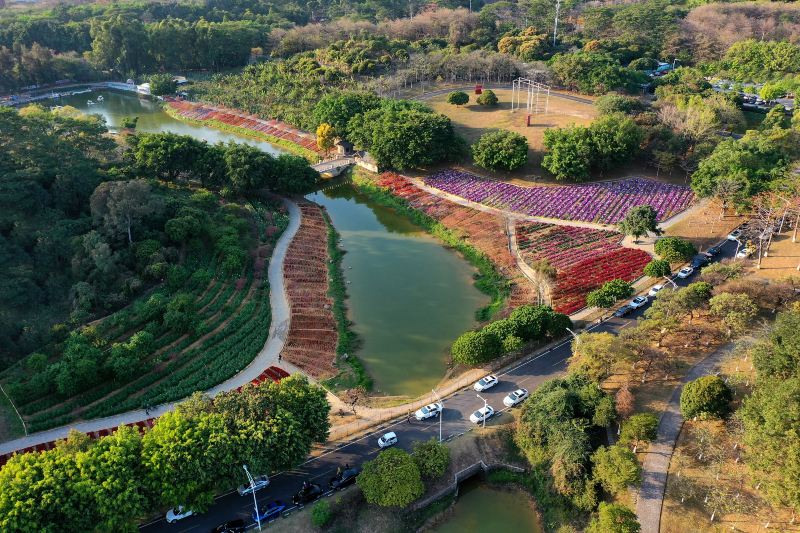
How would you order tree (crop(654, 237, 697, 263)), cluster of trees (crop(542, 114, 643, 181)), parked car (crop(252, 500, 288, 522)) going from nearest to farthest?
parked car (crop(252, 500, 288, 522)), tree (crop(654, 237, 697, 263)), cluster of trees (crop(542, 114, 643, 181))

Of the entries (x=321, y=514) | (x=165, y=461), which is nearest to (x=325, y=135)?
(x=165, y=461)

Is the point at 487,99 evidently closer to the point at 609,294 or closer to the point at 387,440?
the point at 609,294

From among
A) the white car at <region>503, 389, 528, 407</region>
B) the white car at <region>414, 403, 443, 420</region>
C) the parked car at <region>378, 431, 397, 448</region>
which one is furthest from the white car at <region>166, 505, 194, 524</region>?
the white car at <region>503, 389, 528, 407</region>

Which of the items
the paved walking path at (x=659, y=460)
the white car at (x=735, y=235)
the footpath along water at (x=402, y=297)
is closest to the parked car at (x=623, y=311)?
the paved walking path at (x=659, y=460)

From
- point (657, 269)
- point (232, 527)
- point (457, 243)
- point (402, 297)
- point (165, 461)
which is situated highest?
point (165, 461)

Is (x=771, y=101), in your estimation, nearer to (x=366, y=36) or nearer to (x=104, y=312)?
(x=366, y=36)

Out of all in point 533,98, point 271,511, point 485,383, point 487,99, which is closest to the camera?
point 271,511

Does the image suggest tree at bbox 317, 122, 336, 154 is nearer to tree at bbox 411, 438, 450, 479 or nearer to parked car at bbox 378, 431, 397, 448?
parked car at bbox 378, 431, 397, 448
